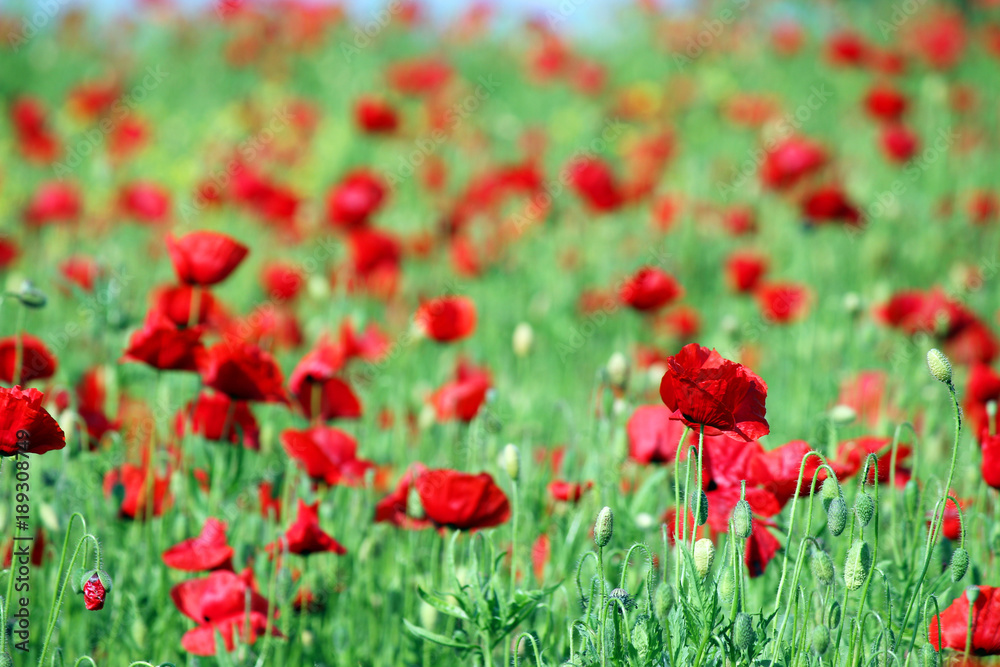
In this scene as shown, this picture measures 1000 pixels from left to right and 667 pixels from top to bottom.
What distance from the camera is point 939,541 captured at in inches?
58.0

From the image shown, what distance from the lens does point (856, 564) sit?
1.15 meters

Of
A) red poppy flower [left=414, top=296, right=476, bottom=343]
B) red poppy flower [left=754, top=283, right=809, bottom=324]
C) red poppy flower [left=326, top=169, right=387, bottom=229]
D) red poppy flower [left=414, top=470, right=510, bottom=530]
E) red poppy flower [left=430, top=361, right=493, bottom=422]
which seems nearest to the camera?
red poppy flower [left=414, top=470, right=510, bottom=530]

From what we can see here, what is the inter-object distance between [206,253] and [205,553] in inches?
23.8

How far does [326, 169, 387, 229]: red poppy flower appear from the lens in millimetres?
3309

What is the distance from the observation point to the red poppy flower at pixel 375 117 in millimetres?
4102

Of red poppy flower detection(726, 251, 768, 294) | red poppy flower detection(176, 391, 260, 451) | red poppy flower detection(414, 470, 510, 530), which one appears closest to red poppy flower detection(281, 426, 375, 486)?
red poppy flower detection(176, 391, 260, 451)

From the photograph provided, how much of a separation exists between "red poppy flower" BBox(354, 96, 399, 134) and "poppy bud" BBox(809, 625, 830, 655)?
3.30 metres

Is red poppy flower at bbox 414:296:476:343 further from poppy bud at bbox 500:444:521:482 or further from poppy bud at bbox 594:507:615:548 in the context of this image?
poppy bud at bbox 594:507:615:548

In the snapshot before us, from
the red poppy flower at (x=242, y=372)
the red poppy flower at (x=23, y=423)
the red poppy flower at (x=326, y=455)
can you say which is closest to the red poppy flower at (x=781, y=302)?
the red poppy flower at (x=326, y=455)

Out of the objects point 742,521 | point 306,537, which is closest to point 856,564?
point 742,521

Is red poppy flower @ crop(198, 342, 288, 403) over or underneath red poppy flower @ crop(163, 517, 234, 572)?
over

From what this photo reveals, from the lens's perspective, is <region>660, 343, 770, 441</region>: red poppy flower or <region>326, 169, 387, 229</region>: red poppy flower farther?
<region>326, 169, 387, 229</region>: red poppy flower

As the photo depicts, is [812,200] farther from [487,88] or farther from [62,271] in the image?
[487,88]

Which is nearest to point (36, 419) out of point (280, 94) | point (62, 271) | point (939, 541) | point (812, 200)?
point (939, 541)
